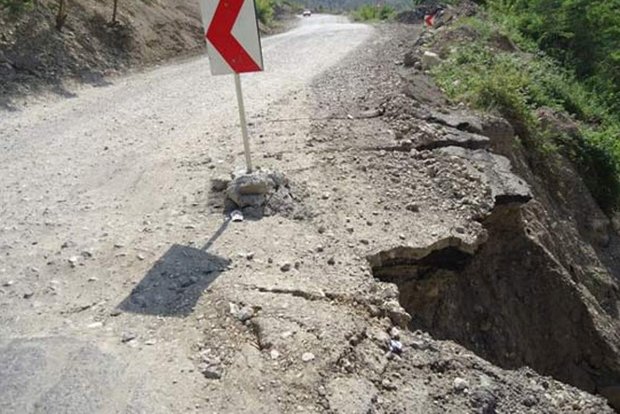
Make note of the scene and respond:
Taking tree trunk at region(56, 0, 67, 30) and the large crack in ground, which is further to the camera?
Result: tree trunk at region(56, 0, 67, 30)

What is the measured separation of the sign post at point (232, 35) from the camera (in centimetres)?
427

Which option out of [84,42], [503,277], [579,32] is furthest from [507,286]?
[579,32]

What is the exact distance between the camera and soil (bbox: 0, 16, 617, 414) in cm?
290

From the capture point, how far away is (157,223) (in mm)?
4461

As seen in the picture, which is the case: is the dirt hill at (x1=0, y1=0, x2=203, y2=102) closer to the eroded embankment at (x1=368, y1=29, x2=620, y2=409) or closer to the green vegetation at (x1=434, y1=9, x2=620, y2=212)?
the eroded embankment at (x1=368, y1=29, x2=620, y2=409)

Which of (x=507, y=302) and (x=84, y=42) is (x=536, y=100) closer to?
(x=507, y=302)

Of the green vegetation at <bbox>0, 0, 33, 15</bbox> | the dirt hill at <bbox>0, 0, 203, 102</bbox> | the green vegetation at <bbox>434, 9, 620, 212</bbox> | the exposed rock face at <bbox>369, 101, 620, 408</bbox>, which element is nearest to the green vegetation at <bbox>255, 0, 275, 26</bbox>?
the dirt hill at <bbox>0, 0, 203, 102</bbox>

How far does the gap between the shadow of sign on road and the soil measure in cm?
1

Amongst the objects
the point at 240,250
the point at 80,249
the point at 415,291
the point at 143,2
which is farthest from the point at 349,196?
the point at 143,2

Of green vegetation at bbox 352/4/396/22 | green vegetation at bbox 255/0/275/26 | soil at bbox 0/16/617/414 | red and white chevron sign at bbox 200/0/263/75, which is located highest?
red and white chevron sign at bbox 200/0/263/75

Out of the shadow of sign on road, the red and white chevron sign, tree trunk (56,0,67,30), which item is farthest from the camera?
tree trunk (56,0,67,30)

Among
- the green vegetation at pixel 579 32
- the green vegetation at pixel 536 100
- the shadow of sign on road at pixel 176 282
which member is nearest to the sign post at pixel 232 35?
the shadow of sign on road at pixel 176 282

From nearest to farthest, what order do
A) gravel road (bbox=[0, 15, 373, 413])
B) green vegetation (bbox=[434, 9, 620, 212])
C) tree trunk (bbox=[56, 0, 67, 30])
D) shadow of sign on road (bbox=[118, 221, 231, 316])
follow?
gravel road (bbox=[0, 15, 373, 413]), shadow of sign on road (bbox=[118, 221, 231, 316]), green vegetation (bbox=[434, 9, 620, 212]), tree trunk (bbox=[56, 0, 67, 30])

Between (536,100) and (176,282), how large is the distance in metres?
8.20
